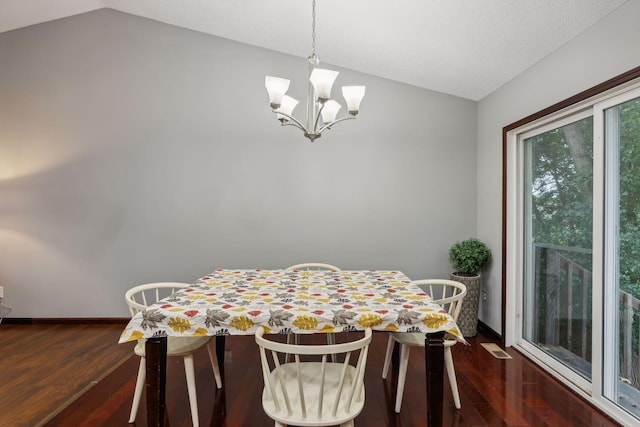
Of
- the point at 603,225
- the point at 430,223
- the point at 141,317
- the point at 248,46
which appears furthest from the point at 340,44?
the point at 141,317

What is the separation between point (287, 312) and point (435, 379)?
0.77m

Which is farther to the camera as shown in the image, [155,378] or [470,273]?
[470,273]

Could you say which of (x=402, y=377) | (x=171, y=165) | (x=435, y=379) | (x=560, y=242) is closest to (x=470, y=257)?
(x=560, y=242)

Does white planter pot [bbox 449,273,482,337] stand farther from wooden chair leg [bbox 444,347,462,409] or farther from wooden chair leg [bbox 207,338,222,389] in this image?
wooden chair leg [bbox 207,338,222,389]

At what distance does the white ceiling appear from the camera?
7.23 feet

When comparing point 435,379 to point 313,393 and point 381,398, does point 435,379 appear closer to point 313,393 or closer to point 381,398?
point 313,393

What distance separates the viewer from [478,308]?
343cm

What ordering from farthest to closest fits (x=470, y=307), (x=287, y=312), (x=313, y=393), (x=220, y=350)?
(x=470, y=307), (x=220, y=350), (x=287, y=312), (x=313, y=393)

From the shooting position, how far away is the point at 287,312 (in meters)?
1.66

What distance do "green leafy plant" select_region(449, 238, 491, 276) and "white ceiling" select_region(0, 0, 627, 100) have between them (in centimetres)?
150

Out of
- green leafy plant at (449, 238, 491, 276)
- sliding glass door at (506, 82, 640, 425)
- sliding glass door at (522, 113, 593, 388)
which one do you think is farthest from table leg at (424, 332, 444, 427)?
green leafy plant at (449, 238, 491, 276)

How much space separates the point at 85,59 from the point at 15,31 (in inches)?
30.2

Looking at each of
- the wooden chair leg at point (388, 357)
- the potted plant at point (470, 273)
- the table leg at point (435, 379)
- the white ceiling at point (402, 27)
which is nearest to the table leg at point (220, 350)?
the wooden chair leg at point (388, 357)

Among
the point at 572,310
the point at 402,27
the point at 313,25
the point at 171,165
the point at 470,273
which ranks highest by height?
the point at 313,25
